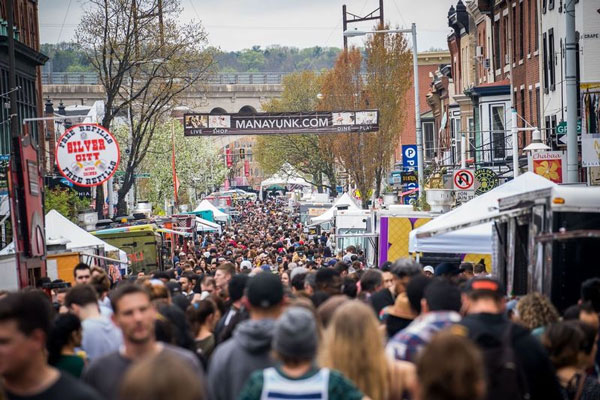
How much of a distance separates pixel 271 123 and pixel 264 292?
35.8 meters

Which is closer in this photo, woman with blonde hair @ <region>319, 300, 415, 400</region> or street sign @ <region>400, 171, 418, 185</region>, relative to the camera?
woman with blonde hair @ <region>319, 300, 415, 400</region>

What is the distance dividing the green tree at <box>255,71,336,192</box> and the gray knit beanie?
75.1 meters

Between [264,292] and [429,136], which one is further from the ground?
[429,136]

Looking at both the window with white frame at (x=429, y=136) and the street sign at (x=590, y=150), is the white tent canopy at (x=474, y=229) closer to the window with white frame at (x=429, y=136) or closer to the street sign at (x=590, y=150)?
the street sign at (x=590, y=150)

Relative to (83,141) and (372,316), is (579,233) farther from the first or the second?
(83,141)

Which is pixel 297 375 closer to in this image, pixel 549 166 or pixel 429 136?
pixel 549 166

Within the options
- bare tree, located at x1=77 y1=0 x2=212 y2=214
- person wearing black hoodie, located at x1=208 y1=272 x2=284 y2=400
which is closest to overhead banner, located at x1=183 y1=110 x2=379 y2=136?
bare tree, located at x1=77 y1=0 x2=212 y2=214

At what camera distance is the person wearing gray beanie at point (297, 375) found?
6027mm

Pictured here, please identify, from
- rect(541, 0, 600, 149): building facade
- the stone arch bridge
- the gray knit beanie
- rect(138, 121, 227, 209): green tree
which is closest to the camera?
the gray knit beanie

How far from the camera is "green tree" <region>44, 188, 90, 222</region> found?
37.3 meters

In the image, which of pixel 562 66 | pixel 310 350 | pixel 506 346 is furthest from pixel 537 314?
pixel 562 66

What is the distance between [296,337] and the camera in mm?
6207

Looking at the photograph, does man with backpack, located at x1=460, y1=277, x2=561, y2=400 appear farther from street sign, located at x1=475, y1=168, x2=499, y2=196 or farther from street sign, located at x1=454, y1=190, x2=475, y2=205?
street sign, located at x1=475, y1=168, x2=499, y2=196

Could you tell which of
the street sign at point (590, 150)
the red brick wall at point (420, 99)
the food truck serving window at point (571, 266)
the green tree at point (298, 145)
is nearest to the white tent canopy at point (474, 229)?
the street sign at point (590, 150)
